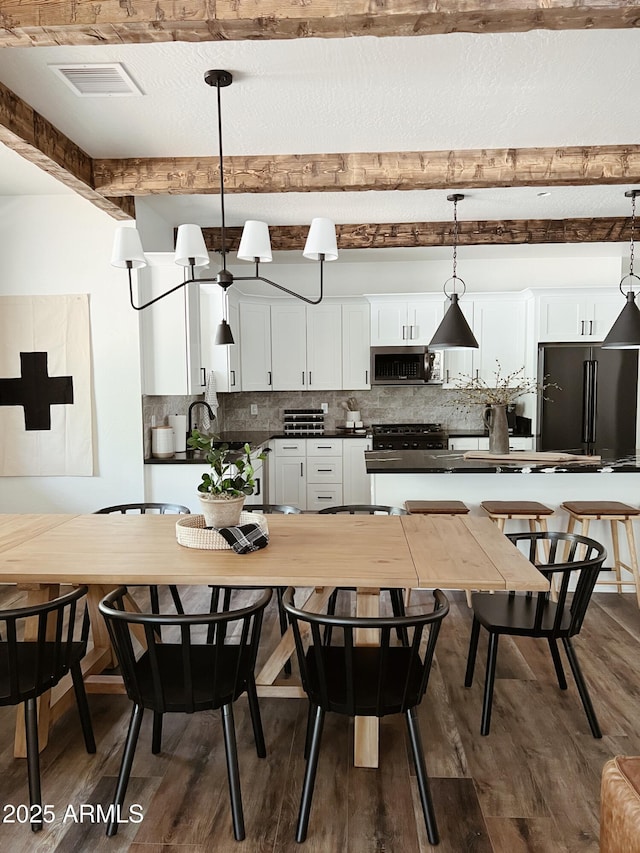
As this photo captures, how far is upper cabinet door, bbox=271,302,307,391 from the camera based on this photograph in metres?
6.77

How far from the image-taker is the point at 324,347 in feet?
22.3

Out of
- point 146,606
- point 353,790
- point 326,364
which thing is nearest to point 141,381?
point 146,606

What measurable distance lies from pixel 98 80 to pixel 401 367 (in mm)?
4363

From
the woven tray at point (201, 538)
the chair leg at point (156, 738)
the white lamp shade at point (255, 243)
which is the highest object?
the white lamp shade at point (255, 243)

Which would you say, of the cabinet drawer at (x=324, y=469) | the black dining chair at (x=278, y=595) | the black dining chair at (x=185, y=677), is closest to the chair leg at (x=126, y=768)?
the black dining chair at (x=185, y=677)

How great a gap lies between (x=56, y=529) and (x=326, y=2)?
2.35m

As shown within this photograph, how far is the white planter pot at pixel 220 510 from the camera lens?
2.55 m

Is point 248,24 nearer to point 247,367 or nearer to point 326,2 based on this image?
point 326,2

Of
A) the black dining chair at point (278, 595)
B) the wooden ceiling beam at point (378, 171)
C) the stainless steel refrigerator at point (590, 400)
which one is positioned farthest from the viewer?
the stainless steel refrigerator at point (590, 400)

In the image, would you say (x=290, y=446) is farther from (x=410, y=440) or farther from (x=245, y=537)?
(x=245, y=537)

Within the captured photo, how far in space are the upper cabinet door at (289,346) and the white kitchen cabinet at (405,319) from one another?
0.80m

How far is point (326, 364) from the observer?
681cm

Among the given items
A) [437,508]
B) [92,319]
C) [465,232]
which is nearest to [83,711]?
[437,508]

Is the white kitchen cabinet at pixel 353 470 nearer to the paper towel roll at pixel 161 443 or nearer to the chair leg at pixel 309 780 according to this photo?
the paper towel roll at pixel 161 443
